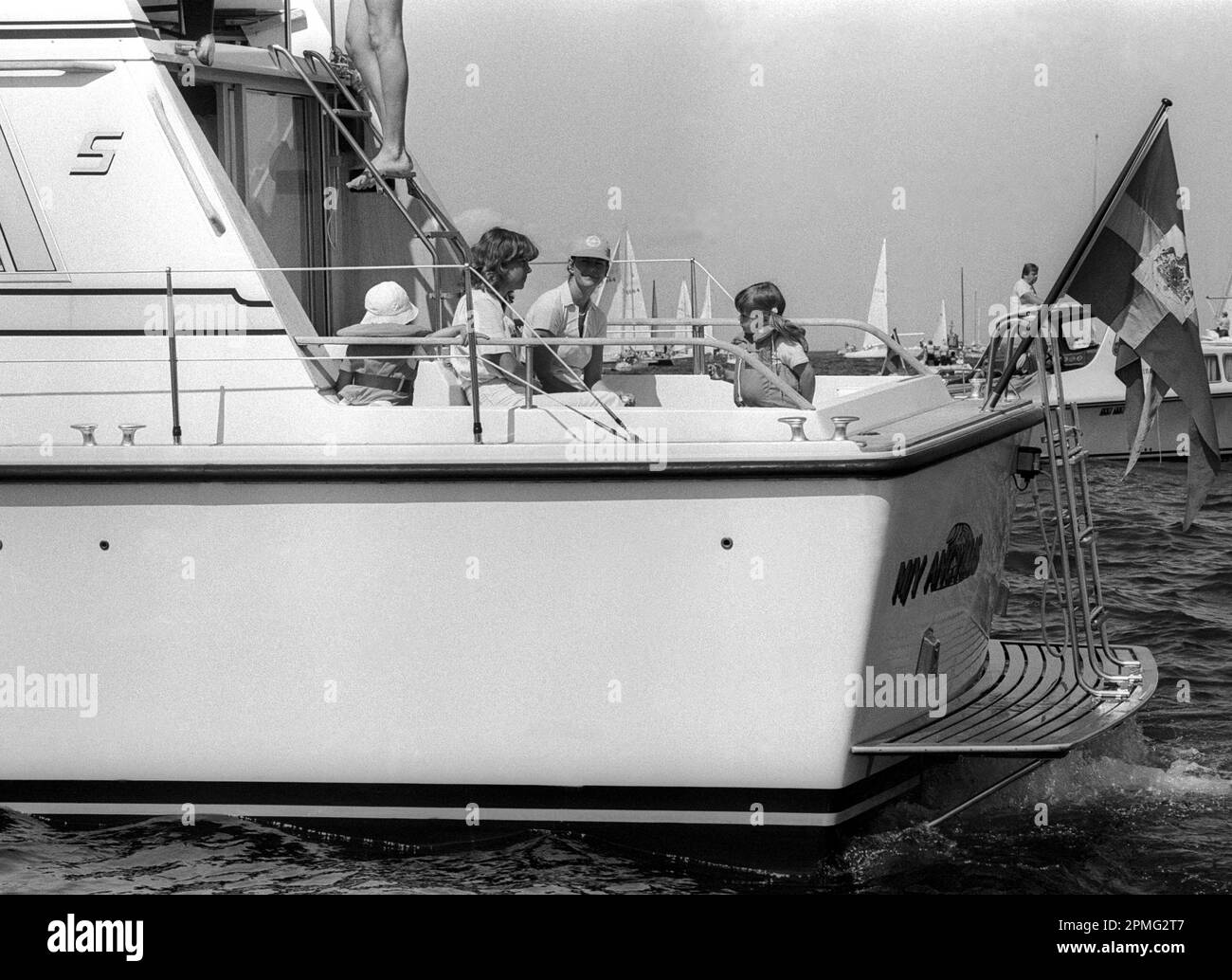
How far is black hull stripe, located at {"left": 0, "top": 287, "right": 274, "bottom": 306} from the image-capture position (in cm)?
597

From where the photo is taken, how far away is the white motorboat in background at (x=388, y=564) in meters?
5.31

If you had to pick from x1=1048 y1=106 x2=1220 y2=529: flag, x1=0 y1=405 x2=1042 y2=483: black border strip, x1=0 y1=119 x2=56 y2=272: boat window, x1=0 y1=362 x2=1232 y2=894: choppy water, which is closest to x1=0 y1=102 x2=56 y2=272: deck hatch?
x1=0 y1=119 x2=56 y2=272: boat window

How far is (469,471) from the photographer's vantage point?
17.4 feet

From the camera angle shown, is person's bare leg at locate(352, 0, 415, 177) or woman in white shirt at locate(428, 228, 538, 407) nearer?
woman in white shirt at locate(428, 228, 538, 407)

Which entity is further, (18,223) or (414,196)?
(414,196)

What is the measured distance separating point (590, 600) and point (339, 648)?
905mm

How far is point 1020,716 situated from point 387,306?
2826 millimetres

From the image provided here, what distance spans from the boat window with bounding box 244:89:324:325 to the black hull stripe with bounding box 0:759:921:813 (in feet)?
7.01

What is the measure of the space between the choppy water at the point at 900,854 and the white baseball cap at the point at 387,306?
1933 millimetres

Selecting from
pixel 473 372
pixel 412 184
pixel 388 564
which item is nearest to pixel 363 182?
pixel 412 184

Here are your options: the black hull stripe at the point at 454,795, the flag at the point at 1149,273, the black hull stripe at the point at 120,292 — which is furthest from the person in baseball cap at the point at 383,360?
the flag at the point at 1149,273

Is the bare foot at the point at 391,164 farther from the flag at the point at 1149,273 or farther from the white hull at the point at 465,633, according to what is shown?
the flag at the point at 1149,273

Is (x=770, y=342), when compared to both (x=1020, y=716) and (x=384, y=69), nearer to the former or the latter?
(x=1020, y=716)

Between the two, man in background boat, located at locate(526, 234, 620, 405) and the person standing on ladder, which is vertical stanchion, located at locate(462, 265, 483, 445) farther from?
the person standing on ladder
